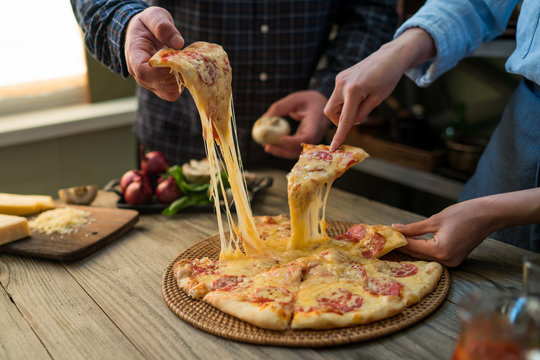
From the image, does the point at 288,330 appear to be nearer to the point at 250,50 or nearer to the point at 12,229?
the point at 12,229

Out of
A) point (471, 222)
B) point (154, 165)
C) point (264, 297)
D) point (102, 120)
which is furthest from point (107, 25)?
point (102, 120)

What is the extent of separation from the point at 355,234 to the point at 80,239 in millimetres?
925

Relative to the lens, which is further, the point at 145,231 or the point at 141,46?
the point at 145,231

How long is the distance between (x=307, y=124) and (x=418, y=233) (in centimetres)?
77

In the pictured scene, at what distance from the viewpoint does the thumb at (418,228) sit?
4.98 feet

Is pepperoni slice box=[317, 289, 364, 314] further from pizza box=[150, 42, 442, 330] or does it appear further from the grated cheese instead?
the grated cheese

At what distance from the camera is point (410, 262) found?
1492 millimetres

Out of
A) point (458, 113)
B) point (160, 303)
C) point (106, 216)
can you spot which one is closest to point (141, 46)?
point (106, 216)

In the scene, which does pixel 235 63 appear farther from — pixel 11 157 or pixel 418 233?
pixel 11 157

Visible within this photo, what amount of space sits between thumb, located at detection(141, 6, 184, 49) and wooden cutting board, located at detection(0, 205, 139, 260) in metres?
0.68

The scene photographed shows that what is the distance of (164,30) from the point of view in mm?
1564

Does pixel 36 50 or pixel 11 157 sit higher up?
pixel 36 50

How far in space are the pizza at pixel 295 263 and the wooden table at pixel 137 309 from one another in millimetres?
78

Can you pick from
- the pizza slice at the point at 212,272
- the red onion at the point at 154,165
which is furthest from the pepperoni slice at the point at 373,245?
the red onion at the point at 154,165
